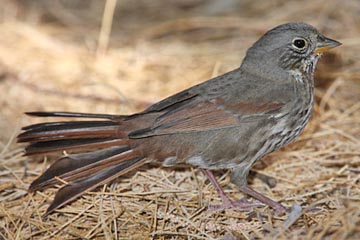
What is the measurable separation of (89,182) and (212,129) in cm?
83

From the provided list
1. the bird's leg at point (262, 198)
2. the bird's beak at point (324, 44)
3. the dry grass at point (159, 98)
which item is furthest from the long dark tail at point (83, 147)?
the bird's beak at point (324, 44)

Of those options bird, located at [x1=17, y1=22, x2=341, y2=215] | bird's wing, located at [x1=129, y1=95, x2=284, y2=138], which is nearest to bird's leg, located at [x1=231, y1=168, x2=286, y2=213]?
bird, located at [x1=17, y1=22, x2=341, y2=215]

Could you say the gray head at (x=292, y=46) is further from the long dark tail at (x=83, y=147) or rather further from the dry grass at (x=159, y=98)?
the long dark tail at (x=83, y=147)

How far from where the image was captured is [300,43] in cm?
414

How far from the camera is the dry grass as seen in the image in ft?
12.2

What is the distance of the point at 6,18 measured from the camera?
6.58 metres

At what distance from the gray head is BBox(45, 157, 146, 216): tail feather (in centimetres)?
107

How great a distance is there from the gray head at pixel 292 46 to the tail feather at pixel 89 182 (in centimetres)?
107

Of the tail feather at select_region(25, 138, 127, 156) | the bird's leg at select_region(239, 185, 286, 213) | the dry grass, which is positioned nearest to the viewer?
the dry grass

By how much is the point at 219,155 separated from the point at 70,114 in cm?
101

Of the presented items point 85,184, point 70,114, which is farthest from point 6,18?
point 85,184

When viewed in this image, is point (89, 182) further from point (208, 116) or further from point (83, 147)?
point (208, 116)

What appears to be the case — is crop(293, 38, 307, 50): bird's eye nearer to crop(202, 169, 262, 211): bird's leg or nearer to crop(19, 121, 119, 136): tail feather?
crop(202, 169, 262, 211): bird's leg

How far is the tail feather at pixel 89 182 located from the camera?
386cm
